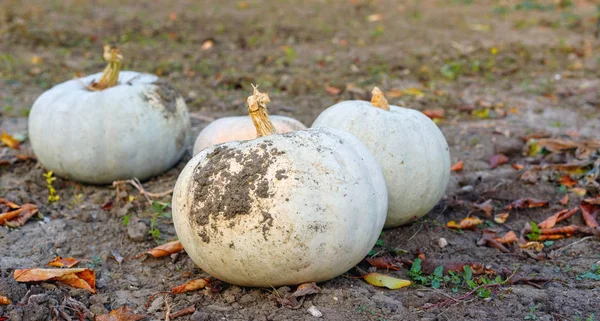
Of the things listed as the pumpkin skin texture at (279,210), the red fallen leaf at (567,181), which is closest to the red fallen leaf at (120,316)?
the pumpkin skin texture at (279,210)

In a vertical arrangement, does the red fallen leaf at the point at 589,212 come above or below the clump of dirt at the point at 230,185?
below

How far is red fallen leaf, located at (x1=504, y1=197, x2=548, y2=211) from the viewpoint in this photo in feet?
15.4

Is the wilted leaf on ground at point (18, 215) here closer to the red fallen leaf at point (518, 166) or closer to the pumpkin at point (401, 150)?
the pumpkin at point (401, 150)

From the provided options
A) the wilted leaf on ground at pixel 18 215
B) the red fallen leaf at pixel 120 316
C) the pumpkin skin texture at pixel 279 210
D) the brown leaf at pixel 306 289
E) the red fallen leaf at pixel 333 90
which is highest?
the pumpkin skin texture at pixel 279 210

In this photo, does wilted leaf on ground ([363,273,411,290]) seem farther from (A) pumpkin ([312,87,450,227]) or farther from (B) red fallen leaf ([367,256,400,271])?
(A) pumpkin ([312,87,450,227])

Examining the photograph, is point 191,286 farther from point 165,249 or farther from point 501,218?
point 501,218

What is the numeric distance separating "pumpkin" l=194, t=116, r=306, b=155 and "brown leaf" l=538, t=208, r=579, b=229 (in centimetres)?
177

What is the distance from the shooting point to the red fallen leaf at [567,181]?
4984 mm

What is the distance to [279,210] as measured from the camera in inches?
124

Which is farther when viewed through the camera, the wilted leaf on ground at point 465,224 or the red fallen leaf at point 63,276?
the wilted leaf on ground at point 465,224

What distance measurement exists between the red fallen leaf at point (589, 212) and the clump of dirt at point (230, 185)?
2354 millimetres

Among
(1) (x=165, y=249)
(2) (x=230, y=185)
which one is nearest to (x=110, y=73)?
(1) (x=165, y=249)

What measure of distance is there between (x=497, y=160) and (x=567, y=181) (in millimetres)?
660

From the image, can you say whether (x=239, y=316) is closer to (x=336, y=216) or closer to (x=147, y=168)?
(x=336, y=216)
